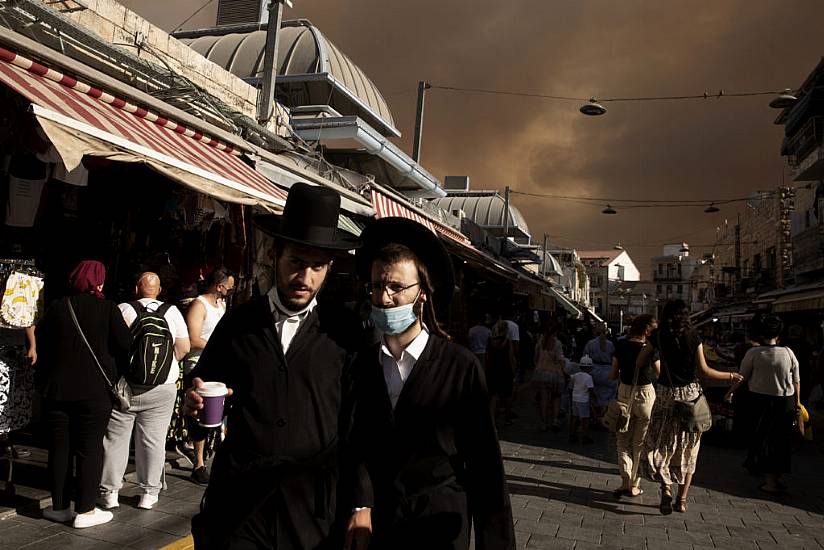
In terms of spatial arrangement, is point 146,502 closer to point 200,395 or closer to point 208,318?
point 208,318

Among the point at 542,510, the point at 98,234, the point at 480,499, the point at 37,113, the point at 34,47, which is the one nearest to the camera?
the point at 480,499

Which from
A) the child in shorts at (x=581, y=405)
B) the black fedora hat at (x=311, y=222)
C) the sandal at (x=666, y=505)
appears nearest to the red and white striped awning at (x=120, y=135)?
the black fedora hat at (x=311, y=222)

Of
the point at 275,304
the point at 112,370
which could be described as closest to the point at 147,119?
Result: the point at 112,370

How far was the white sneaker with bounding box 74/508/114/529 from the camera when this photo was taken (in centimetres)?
420

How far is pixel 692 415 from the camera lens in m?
5.46

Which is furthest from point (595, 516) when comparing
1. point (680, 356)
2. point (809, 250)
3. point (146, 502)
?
point (809, 250)

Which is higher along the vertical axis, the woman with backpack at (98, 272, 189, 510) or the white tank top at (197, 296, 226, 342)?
the white tank top at (197, 296, 226, 342)

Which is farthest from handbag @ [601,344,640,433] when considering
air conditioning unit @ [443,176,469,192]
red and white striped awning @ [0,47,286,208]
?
air conditioning unit @ [443,176,469,192]

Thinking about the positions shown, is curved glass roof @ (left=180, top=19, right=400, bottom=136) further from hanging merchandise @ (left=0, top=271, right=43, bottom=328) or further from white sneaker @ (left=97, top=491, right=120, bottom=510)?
white sneaker @ (left=97, top=491, right=120, bottom=510)

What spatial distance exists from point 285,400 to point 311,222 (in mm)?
673

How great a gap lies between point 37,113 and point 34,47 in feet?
3.39

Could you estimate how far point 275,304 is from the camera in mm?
2344

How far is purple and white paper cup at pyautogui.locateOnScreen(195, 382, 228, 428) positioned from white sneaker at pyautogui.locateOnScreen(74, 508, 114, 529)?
8.96 feet

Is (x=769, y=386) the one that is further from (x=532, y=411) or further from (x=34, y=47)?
(x=34, y=47)
